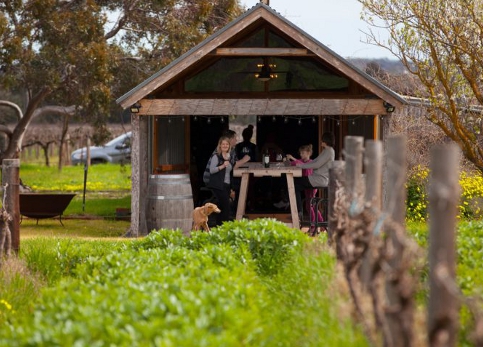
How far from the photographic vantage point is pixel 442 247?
5527mm

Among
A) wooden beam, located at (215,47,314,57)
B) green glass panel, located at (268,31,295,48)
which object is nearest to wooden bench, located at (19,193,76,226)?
wooden beam, located at (215,47,314,57)

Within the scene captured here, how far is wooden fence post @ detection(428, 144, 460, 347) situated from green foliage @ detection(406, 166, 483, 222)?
1117 cm

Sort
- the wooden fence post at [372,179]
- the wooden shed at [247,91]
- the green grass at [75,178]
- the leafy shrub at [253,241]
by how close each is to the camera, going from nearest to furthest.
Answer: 1. the wooden fence post at [372,179]
2. the leafy shrub at [253,241]
3. the wooden shed at [247,91]
4. the green grass at [75,178]

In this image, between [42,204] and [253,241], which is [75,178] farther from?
[253,241]

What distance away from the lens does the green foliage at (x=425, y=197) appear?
55.1 feet

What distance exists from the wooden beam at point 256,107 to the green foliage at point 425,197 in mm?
2243

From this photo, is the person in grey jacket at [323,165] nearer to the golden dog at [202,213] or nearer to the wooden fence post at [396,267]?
the golden dog at [202,213]

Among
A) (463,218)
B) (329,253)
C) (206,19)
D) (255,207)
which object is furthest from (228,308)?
(206,19)

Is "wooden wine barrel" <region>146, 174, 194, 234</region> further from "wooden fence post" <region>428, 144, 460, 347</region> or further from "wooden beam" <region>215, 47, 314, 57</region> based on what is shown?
"wooden fence post" <region>428, 144, 460, 347</region>

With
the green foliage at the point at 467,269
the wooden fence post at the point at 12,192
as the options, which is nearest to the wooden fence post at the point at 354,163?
the green foliage at the point at 467,269

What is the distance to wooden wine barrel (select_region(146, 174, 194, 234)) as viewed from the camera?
1415 cm

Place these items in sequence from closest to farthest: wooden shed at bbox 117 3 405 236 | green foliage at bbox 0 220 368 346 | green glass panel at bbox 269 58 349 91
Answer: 1. green foliage at bbox 0 220 368 346
2. wooden shed at bbox 117 3 405 236
3. green glass panel at bbox 269 58 349 91

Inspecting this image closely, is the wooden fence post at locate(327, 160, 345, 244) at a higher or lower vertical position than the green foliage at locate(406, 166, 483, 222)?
higher

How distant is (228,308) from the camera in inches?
247
